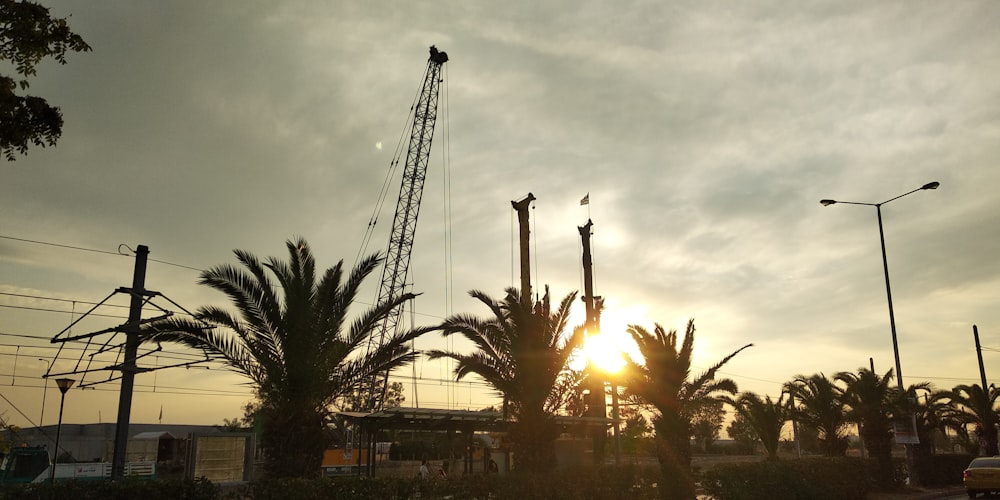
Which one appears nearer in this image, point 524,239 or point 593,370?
point 593,370

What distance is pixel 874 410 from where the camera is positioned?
1116 inches

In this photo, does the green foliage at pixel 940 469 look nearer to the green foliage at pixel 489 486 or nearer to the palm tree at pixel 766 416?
the palm tree at pixel 766 416

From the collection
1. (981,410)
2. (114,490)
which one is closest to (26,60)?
(114,490)

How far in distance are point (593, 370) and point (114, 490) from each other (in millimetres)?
18304

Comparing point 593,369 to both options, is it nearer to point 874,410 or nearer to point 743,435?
point 874,410

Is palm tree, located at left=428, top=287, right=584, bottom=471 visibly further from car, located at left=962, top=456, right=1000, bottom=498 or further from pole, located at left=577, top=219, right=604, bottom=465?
car, located at left=962, top=456, right=1000, bottom=498

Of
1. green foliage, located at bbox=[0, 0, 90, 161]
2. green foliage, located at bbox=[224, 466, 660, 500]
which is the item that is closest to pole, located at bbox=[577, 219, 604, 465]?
green foliage, located at bbox=[224, 466, 660, 500]

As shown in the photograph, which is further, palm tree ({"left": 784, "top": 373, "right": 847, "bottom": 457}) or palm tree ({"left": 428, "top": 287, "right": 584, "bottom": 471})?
palm tree ({"left": 784, "top": 373, "right": 847, "bottom": 457})

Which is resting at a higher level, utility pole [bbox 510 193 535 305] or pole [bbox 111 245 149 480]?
utility pole [bbox 510 193 535 305]

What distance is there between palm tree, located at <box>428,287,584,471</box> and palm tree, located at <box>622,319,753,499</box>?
422 centimetres

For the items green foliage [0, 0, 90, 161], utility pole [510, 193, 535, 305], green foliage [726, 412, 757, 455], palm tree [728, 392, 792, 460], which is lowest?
green foliage [726, 412, 757, 455]

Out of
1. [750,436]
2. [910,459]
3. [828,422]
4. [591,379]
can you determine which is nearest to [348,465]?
[591,379]

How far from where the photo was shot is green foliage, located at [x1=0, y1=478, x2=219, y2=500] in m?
11.2

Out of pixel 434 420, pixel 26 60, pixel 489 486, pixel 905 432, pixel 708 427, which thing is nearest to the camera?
pixel 26 60
